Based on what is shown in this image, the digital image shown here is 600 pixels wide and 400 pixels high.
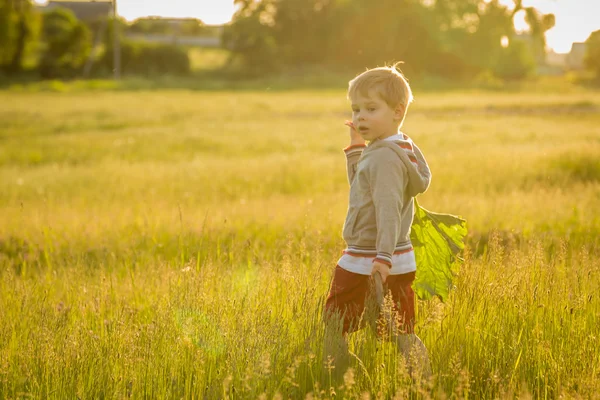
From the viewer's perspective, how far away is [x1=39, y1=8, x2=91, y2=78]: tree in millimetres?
46031

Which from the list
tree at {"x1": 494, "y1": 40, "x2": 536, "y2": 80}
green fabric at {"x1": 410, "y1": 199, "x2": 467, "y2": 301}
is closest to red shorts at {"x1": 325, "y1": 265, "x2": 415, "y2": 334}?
green fabric at {"x1": 410, "y1": 199, "x2": 467, "y2": 301}

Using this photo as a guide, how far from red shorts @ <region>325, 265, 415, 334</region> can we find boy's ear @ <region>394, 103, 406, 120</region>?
0.78 meters

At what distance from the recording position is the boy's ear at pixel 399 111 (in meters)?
3.15

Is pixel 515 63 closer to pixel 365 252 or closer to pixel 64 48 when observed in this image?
pixel 64 48

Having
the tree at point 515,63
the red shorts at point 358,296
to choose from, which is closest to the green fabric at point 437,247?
the red shorts at point 358,296

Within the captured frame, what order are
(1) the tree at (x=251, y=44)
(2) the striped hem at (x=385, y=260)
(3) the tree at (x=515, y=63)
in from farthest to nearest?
(3) the tree at (x=515, y=63) → (1) the tree at (x=251, y=44) → (2) the striped hem at (x=385, y=260)

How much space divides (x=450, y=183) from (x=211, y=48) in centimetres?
6456

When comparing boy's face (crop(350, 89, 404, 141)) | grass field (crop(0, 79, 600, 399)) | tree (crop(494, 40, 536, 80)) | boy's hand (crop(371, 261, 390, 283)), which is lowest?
grass field (crop(0, 79, 600, 399))

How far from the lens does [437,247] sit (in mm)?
3707

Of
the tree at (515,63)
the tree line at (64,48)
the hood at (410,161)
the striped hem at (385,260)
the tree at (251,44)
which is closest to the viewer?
the striped hem at (385,260)

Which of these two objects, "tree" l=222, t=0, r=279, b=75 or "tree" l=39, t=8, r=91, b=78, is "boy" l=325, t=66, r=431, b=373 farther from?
"tree" l=222, t=0, r=279, b=75

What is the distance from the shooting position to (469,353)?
339 centimetres

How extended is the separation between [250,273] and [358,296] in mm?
1687

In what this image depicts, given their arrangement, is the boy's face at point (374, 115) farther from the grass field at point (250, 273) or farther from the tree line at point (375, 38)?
the tree line at point (375, 38)
